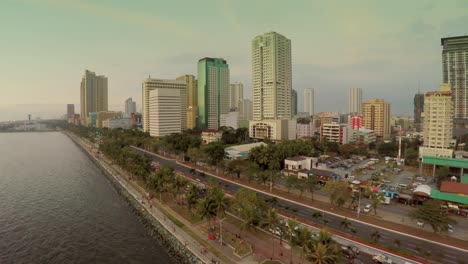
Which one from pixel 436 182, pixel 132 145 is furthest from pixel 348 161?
pixel 132 145

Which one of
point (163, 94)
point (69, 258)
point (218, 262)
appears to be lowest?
point (69, 258)

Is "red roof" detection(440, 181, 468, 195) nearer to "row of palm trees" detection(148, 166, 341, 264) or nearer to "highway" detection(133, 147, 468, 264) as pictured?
"highway" detection(133, 147, 468, 264)

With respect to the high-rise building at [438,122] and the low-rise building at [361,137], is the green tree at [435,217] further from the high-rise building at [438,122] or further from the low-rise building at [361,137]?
the low-rise building at [361,137]

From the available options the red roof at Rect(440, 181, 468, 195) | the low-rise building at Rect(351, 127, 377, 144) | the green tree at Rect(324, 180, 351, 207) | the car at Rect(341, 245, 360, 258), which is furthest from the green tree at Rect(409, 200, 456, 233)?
the low-rise building at Rect(351, 127, 377, 144)

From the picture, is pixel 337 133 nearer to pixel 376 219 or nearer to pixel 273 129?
pixel 273 129

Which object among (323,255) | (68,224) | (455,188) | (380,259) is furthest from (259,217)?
(455,188)

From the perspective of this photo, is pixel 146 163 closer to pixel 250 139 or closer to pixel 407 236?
pixel 407 236

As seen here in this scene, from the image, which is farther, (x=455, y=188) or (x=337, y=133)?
(x=337, y=133)
